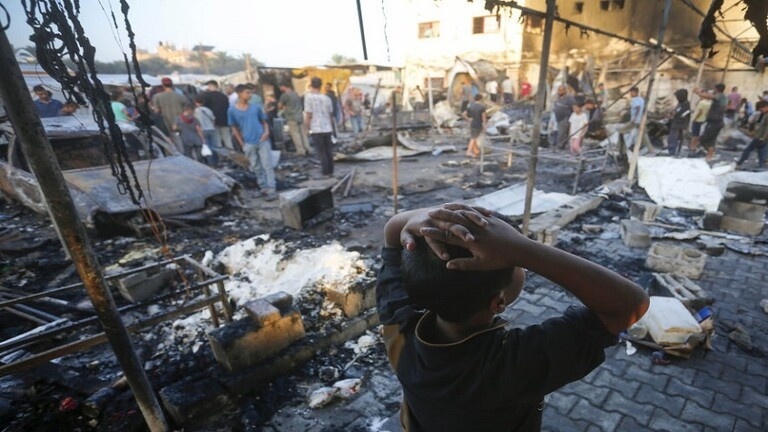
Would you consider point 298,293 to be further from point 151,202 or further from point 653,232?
point 653,232

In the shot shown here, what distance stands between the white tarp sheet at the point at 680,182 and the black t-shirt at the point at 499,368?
7.31 m

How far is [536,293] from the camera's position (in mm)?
4145

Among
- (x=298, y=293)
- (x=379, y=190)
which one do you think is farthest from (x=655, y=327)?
(x=379, y=190)

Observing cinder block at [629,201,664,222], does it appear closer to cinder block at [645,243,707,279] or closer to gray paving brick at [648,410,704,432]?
cinder block at [645,243,707,279]

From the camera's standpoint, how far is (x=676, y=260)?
4.42 metres

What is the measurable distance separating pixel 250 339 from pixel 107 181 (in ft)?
14.1

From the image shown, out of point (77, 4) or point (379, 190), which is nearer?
point (77, 4)

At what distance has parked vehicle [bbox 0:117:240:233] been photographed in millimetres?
5277

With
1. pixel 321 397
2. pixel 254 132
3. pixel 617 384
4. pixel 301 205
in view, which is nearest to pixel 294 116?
pixel 254 132

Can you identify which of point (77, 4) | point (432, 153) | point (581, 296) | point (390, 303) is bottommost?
point (432, 153)

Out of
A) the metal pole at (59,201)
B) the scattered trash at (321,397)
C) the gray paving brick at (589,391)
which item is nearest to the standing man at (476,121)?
the gray paving brick at (589,391)

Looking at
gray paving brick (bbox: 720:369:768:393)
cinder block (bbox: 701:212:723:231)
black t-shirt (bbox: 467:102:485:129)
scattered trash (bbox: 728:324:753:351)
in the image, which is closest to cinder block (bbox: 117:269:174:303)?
gray paving brick (bbox: 720:369:768:393)

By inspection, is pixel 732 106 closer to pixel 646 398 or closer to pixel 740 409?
pixel 740 409

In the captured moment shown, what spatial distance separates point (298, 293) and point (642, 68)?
67.2ft
